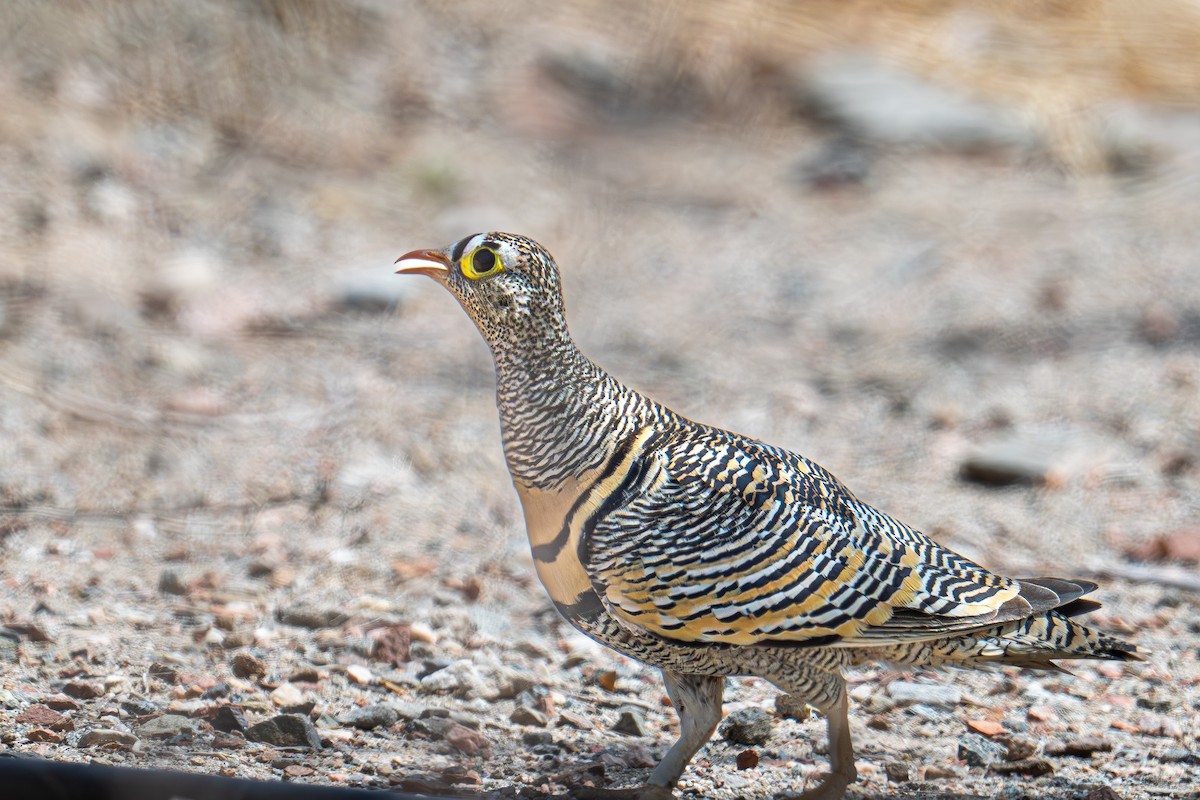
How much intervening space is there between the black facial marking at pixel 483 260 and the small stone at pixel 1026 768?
1.99 m

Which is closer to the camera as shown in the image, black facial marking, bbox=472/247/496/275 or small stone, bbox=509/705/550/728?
black facial marking, bbox=472/247/496/275

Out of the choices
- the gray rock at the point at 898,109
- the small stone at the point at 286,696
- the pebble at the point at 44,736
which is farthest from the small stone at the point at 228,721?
the gray rock at the point at 898,109

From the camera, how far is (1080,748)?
4.01m

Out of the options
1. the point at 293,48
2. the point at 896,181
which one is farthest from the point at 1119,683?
the point at 293,48

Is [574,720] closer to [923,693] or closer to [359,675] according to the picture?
[359,675]

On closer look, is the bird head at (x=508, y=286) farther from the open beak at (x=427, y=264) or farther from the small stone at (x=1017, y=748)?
the small stone at (x=1017, y=748)

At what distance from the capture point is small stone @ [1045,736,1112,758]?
402 centimetres

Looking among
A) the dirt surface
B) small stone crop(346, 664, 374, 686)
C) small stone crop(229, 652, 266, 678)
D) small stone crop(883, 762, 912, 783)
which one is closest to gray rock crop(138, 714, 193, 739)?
the dirt surface

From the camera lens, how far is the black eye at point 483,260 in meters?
3.57

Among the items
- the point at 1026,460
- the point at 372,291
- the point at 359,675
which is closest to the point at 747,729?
the point at 359,675

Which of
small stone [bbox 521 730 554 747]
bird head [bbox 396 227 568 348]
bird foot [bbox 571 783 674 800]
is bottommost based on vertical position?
bird foot [bbox 571 783 674 800]

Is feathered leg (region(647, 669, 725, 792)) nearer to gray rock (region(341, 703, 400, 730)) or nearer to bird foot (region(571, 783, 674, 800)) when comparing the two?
bird foot (region(571, 783, 674, 800))

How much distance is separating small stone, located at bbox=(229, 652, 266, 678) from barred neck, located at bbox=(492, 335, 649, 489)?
1155 millimetres

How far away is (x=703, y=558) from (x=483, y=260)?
3.11 ft
